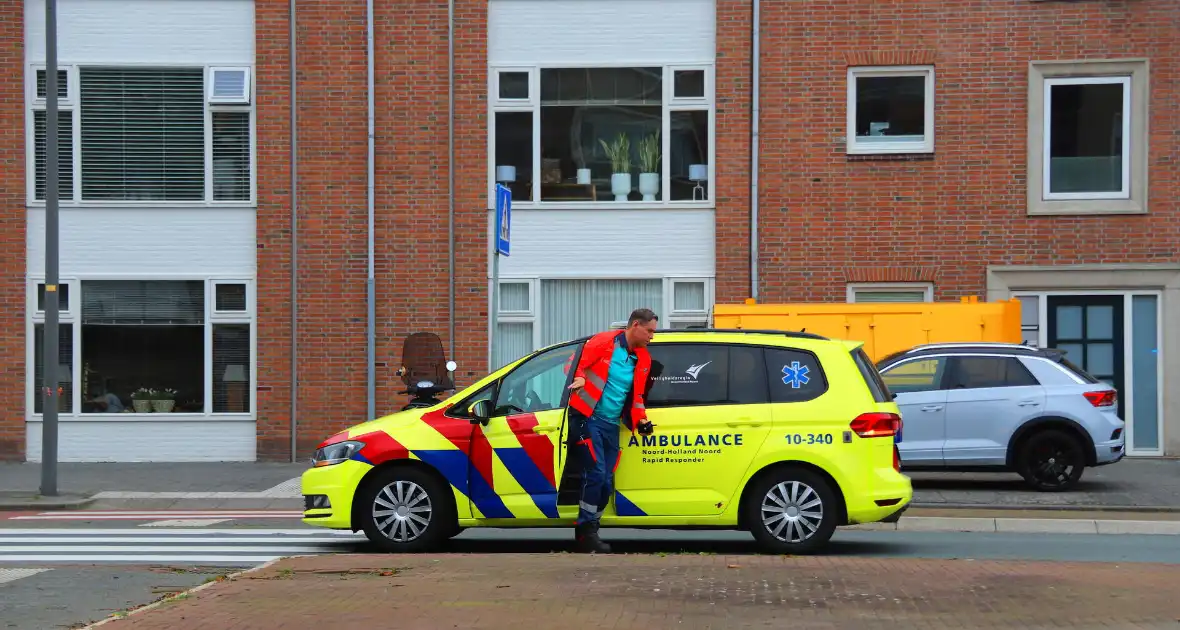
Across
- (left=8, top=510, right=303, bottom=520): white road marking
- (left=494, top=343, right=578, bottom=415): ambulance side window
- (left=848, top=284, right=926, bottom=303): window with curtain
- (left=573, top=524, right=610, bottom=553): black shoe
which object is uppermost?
(left=848, top=284, right=926, bottom=303): window with curtain

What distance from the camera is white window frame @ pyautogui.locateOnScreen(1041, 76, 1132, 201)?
1986cm

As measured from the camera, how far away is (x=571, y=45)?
66.8 ft

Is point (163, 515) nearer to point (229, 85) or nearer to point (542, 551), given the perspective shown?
point (542, 551)

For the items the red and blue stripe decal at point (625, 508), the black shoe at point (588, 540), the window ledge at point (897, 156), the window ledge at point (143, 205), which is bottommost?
the black shoe at point (588, 540)

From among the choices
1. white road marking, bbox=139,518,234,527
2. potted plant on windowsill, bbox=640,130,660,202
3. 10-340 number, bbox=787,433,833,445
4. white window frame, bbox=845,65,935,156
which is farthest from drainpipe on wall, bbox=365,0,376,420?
10-340 number, bbox=787,433,833,445

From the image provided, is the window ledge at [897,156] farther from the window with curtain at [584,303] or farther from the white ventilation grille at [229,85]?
the white ventilation grille at [229,85]

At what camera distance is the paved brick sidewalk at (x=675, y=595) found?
7.35 m

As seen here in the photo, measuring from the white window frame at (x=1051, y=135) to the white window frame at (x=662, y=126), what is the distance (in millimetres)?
4552

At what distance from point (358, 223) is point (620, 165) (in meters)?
3.79

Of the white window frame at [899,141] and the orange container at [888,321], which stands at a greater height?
the white window frame at [899,141]

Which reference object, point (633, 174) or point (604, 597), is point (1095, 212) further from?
point (604, 597)

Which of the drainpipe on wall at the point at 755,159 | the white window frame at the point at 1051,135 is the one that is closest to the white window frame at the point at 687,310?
the drainpipe on wall at the point at 755,159

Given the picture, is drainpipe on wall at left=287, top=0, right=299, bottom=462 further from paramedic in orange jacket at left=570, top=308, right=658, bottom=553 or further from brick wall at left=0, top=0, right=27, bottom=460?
paramedic in orange jacket at left=570, top=308, right=658, bottom=553

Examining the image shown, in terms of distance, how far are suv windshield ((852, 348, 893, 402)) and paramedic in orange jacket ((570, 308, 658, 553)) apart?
1.63 metres
